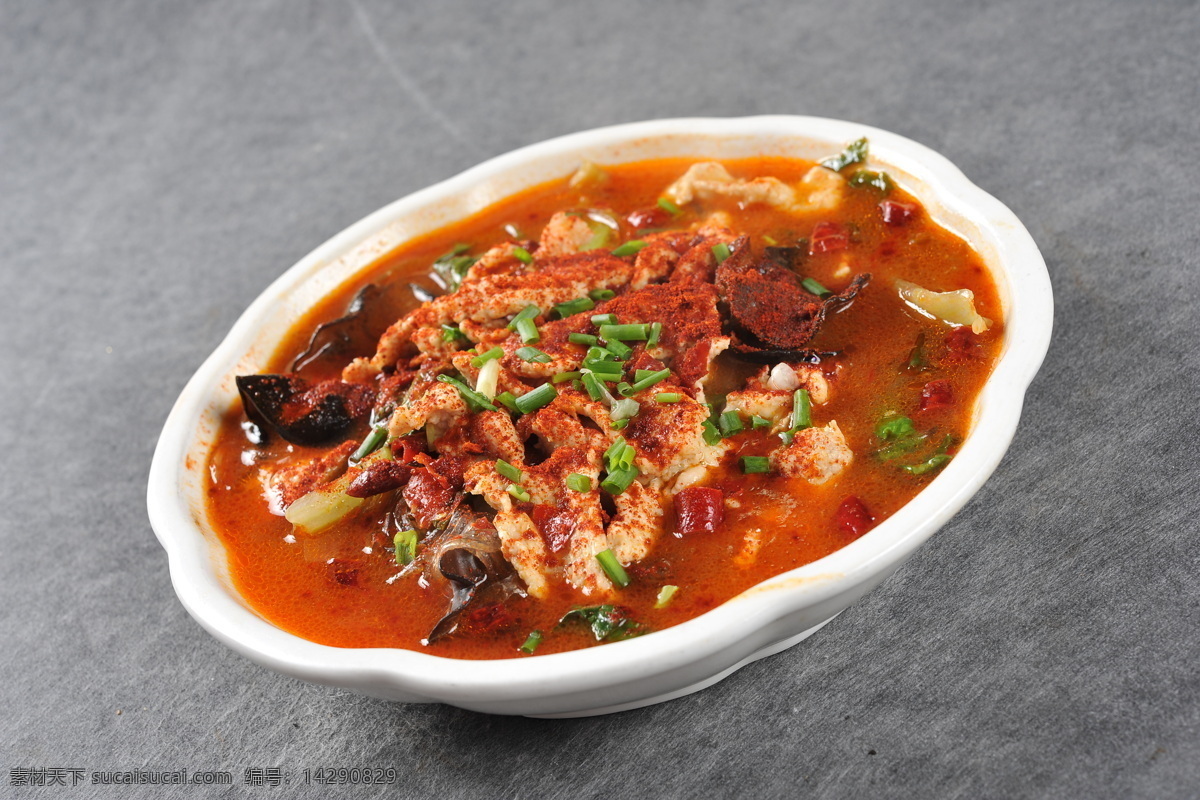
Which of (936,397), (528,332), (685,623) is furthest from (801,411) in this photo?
(528,332)

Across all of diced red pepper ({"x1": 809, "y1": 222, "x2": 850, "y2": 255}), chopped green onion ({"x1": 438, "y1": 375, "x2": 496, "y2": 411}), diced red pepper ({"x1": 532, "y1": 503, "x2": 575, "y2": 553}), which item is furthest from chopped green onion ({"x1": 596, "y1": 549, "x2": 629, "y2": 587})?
diced red pepper ({"x1": 809, "y1": 222, "x2": 850, "y2": 255})

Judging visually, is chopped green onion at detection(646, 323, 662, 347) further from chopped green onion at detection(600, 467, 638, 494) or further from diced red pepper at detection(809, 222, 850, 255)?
diced red pepper at detection(809, 222, 850, 255)

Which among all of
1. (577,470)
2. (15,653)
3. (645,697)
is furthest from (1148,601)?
(15,653)

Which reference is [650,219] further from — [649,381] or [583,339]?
[649,381]

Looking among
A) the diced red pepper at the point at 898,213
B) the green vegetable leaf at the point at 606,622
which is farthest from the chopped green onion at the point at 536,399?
the diced red pepper at the point at 898,213

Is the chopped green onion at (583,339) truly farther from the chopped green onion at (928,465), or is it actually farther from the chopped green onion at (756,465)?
the chopped green onion at (928,465)
